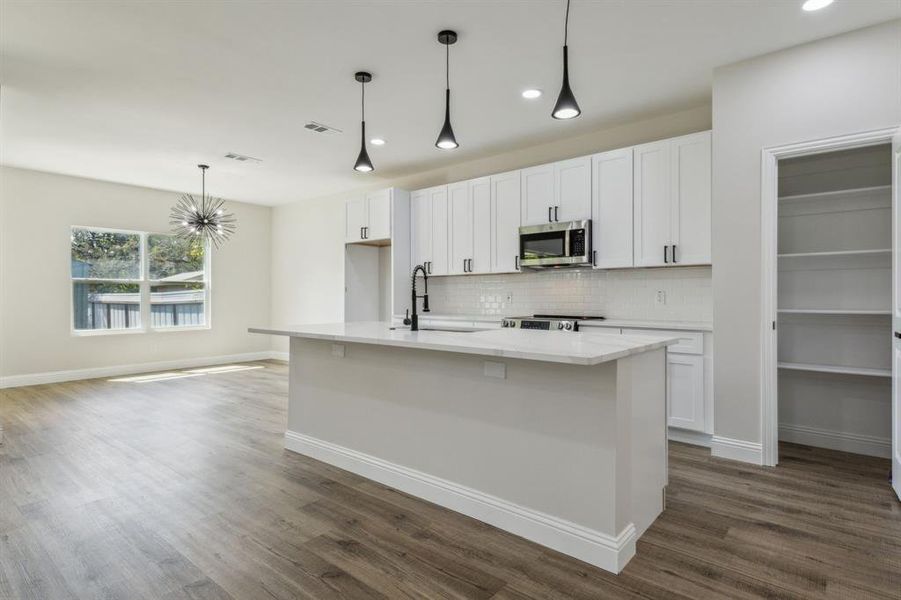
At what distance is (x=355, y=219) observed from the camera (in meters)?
6.52

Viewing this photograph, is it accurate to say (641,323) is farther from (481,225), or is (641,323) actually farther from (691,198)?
(481,225)

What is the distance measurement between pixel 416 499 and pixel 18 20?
3.64 m

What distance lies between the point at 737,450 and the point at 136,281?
25.4ft

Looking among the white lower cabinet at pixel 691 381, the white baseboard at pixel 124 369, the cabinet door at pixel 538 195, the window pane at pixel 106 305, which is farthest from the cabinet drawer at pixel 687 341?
the window pane at pixel 106 305

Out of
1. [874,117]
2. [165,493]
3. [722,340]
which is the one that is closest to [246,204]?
[165,493]

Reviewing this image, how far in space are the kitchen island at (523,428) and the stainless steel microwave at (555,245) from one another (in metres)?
1.91

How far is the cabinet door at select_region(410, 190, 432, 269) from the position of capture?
Result: 232 inches

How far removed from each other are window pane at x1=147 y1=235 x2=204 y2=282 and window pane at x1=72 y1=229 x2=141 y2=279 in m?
Answer: 0.19

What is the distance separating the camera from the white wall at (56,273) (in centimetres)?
601

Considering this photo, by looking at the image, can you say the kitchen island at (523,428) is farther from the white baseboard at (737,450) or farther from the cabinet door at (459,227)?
the cabinet door at (459,227)

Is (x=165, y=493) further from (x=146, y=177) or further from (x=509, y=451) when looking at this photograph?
(x=146, y=177)

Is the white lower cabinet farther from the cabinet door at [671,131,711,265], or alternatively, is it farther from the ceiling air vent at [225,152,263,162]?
the ceiling air vent at [225,152,263,162]

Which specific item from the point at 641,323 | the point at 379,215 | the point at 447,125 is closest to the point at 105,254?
the point at 379,215

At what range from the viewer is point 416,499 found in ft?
9.02
